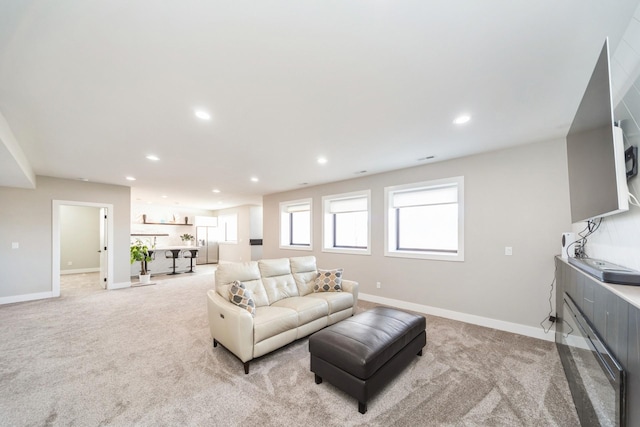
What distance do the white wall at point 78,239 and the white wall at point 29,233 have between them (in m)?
3.08

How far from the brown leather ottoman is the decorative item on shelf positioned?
9.88 m

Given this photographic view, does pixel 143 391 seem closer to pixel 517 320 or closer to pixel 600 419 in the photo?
pixel 600 419

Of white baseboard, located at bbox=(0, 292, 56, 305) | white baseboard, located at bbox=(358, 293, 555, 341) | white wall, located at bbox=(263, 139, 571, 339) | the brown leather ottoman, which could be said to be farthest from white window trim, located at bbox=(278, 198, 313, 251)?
white baseboard, located at bbox=(0, 292, 56, 305)

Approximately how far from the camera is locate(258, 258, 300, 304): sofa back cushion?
→ 11.3 feet

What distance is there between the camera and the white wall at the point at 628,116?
154 cm

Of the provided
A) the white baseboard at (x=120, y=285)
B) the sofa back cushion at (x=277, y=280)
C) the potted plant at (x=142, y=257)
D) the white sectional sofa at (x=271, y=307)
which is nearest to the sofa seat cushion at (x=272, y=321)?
the white sectional sofa at (x=271, y=307)

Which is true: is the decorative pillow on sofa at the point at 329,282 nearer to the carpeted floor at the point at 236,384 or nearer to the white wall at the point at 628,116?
the carpeted floor at the point at 236,384

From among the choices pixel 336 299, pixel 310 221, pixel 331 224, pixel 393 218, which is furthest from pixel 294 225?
pixel 336 299

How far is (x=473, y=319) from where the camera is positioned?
12.1ft

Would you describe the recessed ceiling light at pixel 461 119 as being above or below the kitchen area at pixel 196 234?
above

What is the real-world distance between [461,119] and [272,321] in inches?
113

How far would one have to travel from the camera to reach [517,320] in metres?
3.38

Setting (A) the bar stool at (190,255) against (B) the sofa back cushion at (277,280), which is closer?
(B) the sofa back cushion at (277,280)

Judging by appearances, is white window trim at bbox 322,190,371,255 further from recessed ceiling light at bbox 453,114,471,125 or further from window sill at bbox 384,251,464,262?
recessed ceiling light at bbox 453,114,471,125
